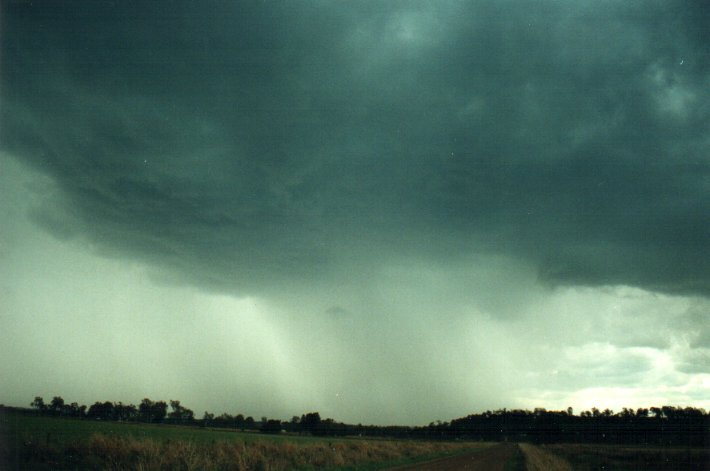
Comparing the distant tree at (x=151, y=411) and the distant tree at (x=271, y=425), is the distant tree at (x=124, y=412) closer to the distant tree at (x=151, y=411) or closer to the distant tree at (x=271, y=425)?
the distant tree at (x=151, y=411)

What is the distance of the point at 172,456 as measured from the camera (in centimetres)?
1970

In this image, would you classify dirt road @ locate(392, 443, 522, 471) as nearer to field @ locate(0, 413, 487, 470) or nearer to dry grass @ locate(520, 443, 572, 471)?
dry grass @ locate(520, 443, 572, 471)

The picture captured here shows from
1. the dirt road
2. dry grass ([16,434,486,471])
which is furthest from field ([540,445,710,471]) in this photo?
dry grass ([16,434,486,471])

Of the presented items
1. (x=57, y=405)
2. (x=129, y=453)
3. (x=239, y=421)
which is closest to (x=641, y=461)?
(x=129, y=453)

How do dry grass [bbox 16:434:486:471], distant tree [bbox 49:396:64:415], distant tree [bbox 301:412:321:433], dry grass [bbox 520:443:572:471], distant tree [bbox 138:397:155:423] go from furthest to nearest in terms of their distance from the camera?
distant tree [bbox 301:412:321:433] → distant tree [bbox 138:397:155:423] → distant tree [bbox 49:396:64:415] → dry grass [bbox 520:443:572:471] → dry grass [bbox 16:434:486:471]

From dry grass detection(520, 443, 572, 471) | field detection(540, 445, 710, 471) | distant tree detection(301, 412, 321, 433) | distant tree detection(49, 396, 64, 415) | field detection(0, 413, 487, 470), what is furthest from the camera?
distant tree detection(301, 412, 321, 433)

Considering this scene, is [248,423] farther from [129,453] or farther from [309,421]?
[129,453]

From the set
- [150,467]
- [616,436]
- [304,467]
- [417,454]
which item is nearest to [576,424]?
[616,436]

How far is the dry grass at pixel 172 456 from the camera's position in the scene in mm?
16547

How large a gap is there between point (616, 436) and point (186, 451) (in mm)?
163309

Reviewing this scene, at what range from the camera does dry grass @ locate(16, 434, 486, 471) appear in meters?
16.5

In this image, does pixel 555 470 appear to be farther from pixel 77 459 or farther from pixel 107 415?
pixel 107 415

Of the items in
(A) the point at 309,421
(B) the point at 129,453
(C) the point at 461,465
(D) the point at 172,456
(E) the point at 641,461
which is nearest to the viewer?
(B) the point at 129,453

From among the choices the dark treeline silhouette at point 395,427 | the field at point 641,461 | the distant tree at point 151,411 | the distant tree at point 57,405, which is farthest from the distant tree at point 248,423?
the field at point 641,461
